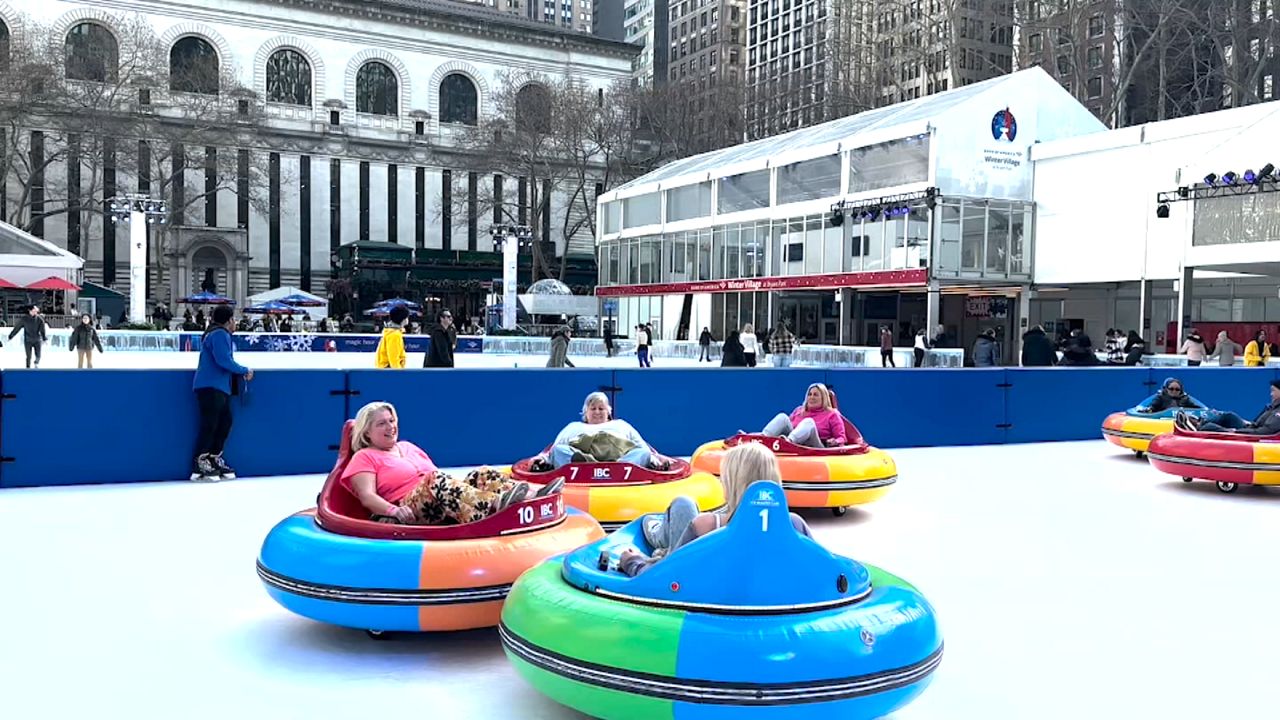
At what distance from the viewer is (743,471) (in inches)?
165

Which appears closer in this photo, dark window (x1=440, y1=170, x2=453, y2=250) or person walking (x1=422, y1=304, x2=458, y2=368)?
person walking (x1=422, y1=304, x2=458, y2=368)

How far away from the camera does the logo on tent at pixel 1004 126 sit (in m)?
34.9

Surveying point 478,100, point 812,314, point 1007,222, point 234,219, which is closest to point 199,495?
point 1007,222

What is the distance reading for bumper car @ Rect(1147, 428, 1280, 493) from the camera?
33.1ft

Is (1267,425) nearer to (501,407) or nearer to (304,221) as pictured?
(501,407)

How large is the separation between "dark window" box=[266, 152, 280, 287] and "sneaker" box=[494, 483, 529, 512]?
69.3 metres

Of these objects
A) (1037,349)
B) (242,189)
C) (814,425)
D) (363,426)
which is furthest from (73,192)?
(363,426)

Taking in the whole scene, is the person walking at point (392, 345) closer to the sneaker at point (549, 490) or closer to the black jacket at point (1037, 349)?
the sneaker at point (549, 490)

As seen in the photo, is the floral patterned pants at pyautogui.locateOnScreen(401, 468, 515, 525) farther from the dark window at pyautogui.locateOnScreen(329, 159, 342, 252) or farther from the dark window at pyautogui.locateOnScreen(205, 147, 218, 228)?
the dark window at pyautogui.locateOnScreen(329, 159, 342, 252)

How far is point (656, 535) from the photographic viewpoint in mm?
4508

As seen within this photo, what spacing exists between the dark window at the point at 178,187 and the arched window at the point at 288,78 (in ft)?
35.7

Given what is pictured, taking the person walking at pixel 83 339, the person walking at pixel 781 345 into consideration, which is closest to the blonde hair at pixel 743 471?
the person walking at pixel 83 339

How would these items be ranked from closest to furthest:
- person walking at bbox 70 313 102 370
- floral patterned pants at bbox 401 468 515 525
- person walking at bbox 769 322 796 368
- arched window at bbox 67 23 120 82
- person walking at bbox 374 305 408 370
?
floral patterned pants at bbox 401 468 515 525 → person walking at bbox 374 305 408 370 → person walking at bbox 70 313 102 370 → person walking at bbox 769 322 796 368 → arched window at bbox 67 23 120 82

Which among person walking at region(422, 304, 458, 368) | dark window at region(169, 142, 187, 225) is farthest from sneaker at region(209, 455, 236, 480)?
dark window at region(169, 142, 187, 225)
